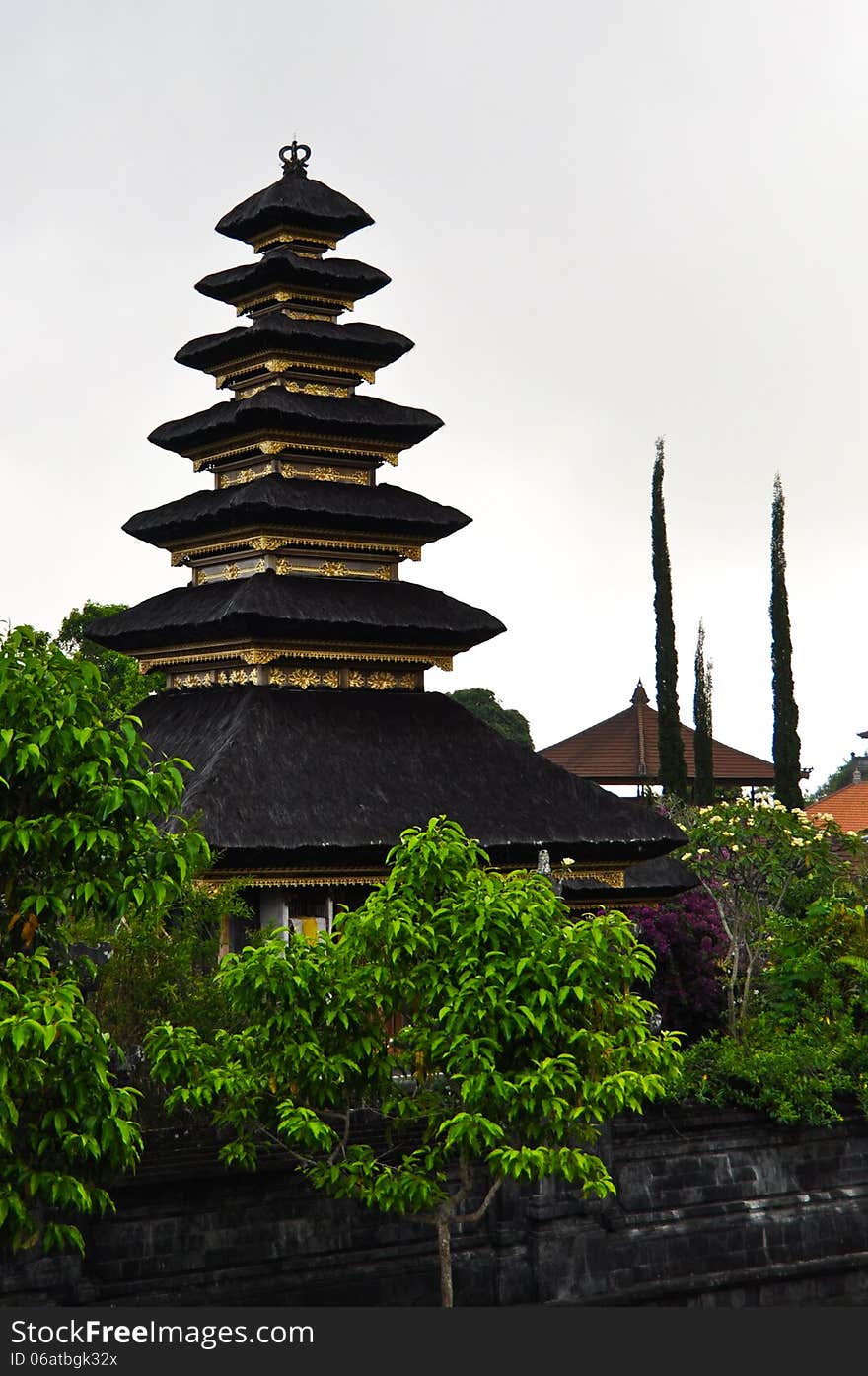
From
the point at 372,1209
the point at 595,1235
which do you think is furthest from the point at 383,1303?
the point at 595,1235

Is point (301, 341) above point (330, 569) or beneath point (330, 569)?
above

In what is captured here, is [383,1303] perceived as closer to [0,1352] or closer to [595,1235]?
[595,1235]

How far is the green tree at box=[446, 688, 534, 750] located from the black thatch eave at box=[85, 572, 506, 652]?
43788 mm

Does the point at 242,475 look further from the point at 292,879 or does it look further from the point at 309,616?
the point at 292,879

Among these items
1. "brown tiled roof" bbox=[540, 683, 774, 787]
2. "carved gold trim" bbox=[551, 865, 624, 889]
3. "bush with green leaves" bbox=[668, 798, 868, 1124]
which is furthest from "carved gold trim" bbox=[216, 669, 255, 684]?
"brown tiled roof" bbox=[540, 683, 774, 787]

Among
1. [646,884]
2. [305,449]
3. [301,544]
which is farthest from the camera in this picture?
[646,884]

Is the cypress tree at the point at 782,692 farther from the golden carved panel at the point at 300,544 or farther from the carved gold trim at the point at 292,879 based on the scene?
the carved gold trim at the point at 292,879

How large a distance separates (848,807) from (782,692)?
16850mm

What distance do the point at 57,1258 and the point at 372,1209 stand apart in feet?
11.7

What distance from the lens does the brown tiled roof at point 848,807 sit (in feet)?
206

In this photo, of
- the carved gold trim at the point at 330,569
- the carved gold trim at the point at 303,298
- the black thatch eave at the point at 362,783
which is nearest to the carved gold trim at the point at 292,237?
the carved gold trim at the point at 303,298

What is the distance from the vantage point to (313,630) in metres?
27.0

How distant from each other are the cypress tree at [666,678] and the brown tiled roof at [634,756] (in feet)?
15.0

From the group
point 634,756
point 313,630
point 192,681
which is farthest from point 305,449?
point 634,756
